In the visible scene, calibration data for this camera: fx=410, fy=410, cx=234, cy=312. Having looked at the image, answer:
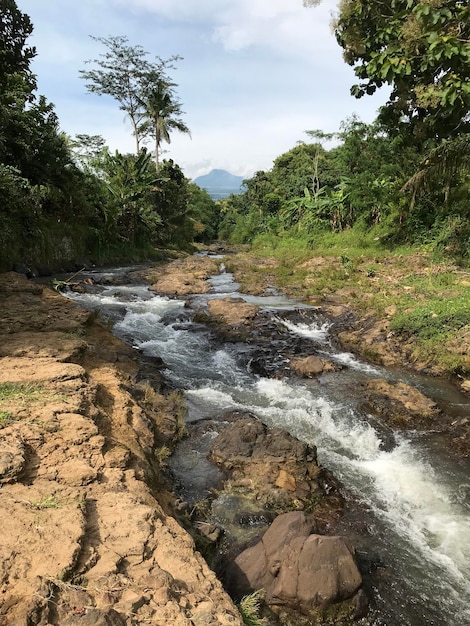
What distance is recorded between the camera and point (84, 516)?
130 inches

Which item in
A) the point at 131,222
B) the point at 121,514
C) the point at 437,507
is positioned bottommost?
the point at 437,507

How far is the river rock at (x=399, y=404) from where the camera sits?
7.63 m

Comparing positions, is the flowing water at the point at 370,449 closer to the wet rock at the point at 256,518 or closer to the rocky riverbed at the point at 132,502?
the rocky riverbed at the point at 132,502

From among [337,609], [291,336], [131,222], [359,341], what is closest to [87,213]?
[131,222]

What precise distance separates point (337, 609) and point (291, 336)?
859cm

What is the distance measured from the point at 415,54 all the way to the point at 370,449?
25.9 feet

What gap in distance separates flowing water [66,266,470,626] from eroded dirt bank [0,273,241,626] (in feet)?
7.10

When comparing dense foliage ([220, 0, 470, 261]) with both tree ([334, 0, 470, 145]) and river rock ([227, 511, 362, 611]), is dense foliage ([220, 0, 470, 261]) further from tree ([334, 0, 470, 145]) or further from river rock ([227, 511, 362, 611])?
river rock ([227, 511, 362, 611])

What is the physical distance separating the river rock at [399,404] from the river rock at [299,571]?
3.92 m

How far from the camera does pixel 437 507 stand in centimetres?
552

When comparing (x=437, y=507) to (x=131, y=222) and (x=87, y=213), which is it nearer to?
(x=87, y=213)

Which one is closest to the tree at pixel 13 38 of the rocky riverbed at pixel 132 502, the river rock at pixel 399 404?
the rocky riverbed at pixel 132 502

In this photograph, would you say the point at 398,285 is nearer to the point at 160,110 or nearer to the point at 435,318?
the point at 435,318

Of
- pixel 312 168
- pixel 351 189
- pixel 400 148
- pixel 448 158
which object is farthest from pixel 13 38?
pixel 312 168
